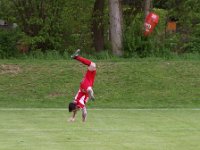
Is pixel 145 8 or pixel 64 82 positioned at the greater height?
Answer: pixel 145 8

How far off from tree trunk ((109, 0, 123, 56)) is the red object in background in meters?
1.56

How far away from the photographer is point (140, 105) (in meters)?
29.2

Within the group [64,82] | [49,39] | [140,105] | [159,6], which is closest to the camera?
[140,105]

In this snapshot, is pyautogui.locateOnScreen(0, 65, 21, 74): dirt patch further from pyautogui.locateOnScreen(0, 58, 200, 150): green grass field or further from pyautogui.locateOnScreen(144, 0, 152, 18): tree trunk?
pyautogui.locateOnScreen(144, 0, 152, 18): tree trunk

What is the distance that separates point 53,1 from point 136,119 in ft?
61.1

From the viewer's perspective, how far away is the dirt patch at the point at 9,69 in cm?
3308

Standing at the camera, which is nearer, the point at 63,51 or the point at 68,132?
the point at 68,132

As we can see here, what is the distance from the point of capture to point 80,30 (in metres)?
41.5

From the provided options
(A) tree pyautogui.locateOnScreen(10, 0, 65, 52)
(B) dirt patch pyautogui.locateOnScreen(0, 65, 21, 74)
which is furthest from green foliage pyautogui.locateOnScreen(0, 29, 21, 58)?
(B) dirt patch pyautogui.locateOnScreen(0, 65, 21, 74)

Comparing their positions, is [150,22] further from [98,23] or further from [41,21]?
[41,21]

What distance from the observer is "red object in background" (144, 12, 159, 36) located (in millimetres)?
36969

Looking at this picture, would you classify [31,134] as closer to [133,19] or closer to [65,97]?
[65,97]

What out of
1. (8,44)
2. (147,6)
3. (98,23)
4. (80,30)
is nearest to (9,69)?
(8,44)

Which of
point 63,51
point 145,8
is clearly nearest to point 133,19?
point 145,8
